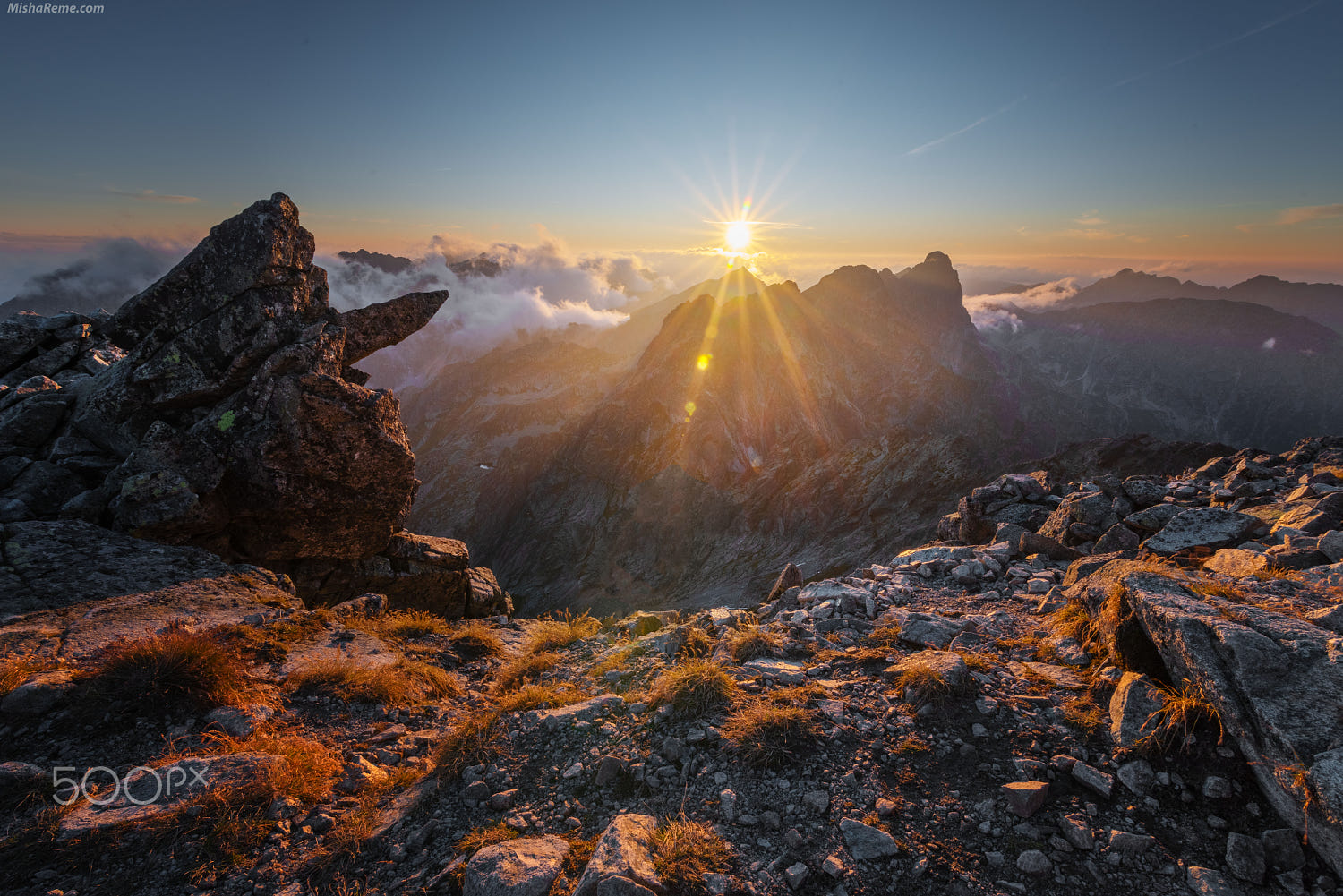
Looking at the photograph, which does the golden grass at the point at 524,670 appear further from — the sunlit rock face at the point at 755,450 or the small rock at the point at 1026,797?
the sunlit rock face at the point at 755,450

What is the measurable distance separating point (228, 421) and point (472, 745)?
12814 millimetres

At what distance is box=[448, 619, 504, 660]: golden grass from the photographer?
36.7 feet

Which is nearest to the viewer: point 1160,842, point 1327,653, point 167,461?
point 1160,842

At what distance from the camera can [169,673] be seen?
689 cm

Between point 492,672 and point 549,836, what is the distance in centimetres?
576

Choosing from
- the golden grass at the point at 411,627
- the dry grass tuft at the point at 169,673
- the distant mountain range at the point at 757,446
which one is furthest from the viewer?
the distant mountain range at the point at 757,446

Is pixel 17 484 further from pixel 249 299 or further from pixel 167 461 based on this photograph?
pixel 249 299

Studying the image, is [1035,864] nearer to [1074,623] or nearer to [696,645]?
[1074,623]

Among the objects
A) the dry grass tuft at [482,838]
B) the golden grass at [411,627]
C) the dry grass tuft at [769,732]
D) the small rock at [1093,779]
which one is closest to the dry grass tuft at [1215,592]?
the small rock at [1093,779]

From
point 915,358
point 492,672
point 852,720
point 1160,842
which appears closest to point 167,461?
point 492,672

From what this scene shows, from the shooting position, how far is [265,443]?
1362cm

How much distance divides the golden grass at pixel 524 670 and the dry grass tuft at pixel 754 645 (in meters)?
3.69

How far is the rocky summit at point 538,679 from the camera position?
176 inches

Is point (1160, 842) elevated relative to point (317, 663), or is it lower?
elevated
